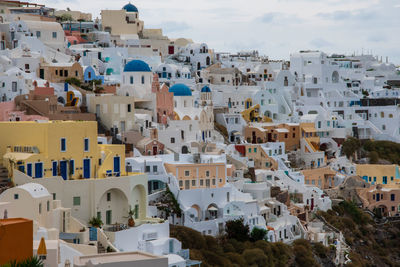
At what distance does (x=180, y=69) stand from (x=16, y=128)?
3628cm

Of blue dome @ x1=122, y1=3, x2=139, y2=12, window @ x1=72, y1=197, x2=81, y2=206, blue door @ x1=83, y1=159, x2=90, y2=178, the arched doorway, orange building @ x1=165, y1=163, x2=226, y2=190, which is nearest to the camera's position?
window @ x1=72, y1=197, x2=81, y2=206

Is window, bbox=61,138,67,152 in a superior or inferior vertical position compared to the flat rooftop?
superior

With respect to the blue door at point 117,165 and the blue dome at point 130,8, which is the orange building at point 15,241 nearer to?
the blue door at point 117,165

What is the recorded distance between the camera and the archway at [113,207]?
44.2 meters

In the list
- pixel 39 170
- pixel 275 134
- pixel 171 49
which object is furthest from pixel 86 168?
pixel 171 49

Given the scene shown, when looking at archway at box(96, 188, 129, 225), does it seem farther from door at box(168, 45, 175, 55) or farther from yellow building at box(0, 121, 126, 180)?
door at box(168, 45, 175, 55)

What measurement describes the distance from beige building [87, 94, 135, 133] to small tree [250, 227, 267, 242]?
11390 mm

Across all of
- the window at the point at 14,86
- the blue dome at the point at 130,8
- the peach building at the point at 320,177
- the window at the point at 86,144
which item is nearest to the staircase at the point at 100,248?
the window at the point at 86,144

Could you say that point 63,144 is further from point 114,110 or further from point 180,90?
point 180,90

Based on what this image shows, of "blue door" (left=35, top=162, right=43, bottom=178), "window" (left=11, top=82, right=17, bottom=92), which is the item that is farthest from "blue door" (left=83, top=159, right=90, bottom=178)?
"window" (left=11, top=82, right=17, bottom=92)

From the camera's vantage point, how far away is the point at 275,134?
73.1m

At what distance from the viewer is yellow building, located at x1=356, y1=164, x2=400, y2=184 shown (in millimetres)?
71500

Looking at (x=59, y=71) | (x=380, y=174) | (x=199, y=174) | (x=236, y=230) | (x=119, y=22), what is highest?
(x=119, y=22)

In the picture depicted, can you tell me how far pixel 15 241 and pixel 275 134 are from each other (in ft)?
148
